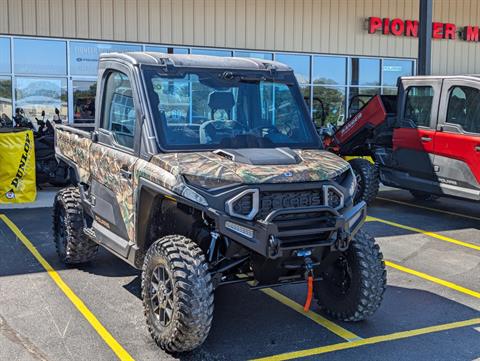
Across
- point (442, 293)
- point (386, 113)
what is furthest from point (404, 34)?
point (442, 293)

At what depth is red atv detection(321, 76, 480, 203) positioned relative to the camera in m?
8.67

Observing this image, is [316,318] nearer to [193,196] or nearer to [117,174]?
[193,196]

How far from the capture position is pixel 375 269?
15.5 ft

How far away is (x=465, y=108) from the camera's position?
28.7 feet

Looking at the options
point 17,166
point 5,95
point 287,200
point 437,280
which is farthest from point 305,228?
point 5,95

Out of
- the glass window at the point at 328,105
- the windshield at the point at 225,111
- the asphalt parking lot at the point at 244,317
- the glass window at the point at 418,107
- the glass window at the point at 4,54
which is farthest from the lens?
the glass window at the point at 328,105

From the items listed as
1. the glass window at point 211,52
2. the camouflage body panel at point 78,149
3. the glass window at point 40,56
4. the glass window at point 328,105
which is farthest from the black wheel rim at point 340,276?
the glass window at point 328,105

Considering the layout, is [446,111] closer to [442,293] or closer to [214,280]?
[442,293]

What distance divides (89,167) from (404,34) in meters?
16.2

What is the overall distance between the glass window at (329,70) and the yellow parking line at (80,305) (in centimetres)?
1239

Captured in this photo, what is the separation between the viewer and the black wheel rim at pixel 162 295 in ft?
13.8

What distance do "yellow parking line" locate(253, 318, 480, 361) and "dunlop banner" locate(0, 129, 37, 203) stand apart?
24.3 ft

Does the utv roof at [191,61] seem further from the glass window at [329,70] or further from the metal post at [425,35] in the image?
the glass window at [329,70]

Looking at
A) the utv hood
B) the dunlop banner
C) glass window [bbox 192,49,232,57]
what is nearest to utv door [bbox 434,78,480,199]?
the utv hood
